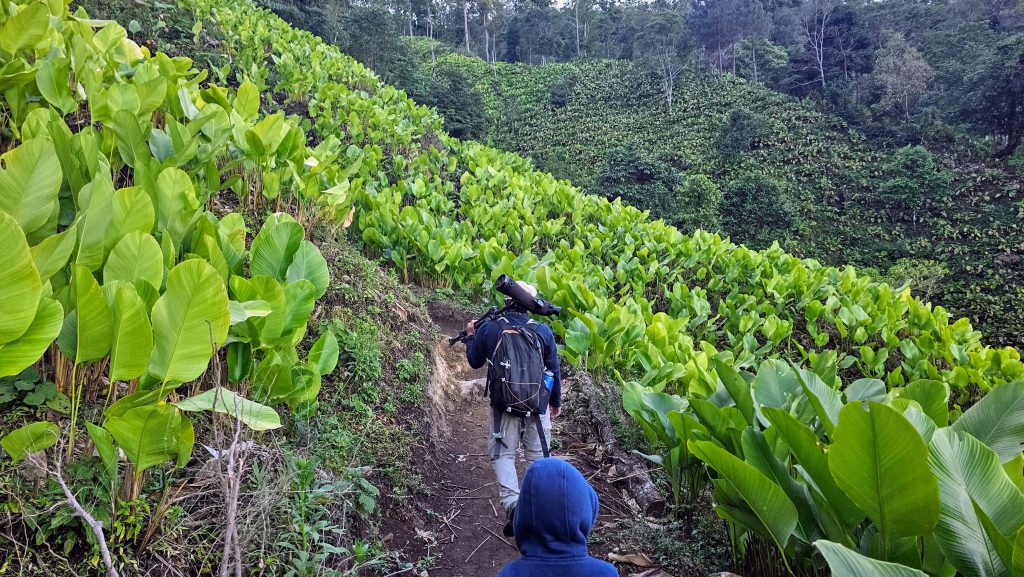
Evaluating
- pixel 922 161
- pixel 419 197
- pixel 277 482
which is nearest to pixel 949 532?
pixel 277 482

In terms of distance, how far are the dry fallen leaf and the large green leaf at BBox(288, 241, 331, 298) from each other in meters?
1.89

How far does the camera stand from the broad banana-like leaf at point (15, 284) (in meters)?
1.47

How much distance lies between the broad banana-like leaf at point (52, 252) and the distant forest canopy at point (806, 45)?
64.8 ft

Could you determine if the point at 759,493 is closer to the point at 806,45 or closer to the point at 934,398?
→ the point at 934,398

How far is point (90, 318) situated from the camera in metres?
1.72

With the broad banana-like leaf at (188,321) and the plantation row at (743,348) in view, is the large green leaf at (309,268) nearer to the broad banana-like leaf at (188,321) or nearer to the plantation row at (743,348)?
the broad banana-like leaf at (188,321)

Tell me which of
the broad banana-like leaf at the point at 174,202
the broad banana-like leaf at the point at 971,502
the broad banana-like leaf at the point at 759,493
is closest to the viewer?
the broad banana-like leaf at the point at 971,502

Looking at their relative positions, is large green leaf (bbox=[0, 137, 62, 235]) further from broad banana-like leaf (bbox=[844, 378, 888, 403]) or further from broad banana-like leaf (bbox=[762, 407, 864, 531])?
broad banana-like leaf (bbox=[844, 378, 888, 403])

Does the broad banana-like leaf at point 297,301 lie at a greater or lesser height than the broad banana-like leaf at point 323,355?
greater

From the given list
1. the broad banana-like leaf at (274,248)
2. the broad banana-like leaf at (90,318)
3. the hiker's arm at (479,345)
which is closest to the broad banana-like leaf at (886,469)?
the hiker's arm at (479,345)

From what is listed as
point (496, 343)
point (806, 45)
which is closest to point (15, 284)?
point (496, 343)

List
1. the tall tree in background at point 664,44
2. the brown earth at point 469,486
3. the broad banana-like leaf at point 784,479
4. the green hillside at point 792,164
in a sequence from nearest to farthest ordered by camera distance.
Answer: the broad banana-like leaf at point 784,479
the brown earth at point 469,486
the green hillside at point 792,164
the tall tree in background at point 664,44

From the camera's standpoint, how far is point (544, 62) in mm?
44375

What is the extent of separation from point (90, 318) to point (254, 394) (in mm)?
840
